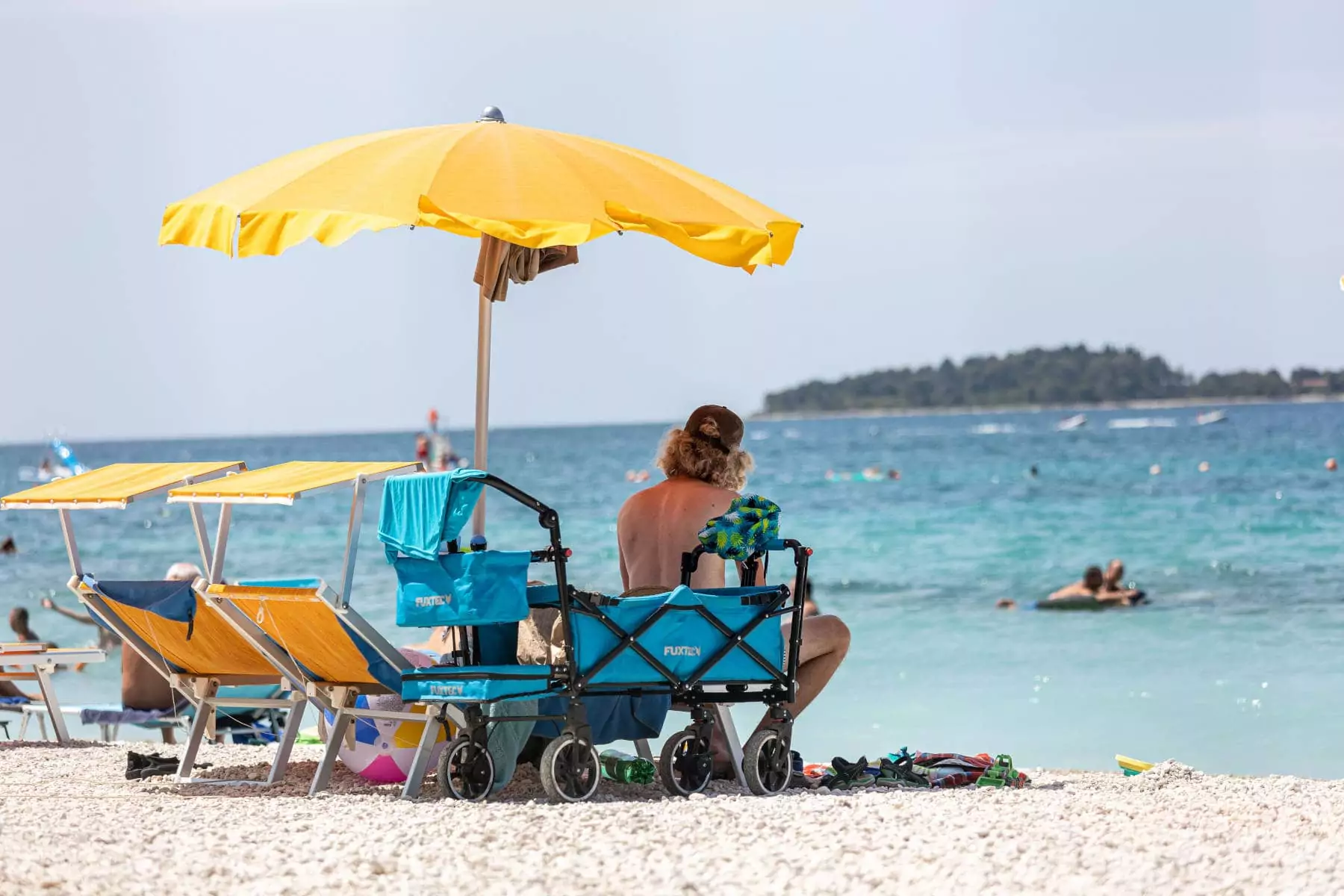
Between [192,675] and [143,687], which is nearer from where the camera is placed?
[192,675]

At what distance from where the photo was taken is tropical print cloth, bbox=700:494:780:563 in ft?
15.6

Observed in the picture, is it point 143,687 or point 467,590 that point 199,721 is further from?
point 143,687

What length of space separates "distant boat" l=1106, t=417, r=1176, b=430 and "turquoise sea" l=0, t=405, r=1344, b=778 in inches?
460

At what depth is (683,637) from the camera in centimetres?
455

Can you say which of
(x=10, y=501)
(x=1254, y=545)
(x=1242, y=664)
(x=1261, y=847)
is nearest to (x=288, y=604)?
(x=10, y=501)

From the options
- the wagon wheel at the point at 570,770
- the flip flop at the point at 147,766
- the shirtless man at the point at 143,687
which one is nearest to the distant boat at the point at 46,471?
the shirtless man at the point at 143,687

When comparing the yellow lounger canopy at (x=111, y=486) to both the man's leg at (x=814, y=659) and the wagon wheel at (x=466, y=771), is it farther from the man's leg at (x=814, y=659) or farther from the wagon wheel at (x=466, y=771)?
the man's leg at (x=814, y=659)

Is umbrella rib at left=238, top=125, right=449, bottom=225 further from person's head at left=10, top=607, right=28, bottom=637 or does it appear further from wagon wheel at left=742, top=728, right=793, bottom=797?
person's head at left=10, top=607, right=28, bottom=637

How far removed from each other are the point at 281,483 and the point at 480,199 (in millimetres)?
965

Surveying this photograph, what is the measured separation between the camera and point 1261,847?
3.77 metres

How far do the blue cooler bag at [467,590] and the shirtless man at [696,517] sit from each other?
684 mm

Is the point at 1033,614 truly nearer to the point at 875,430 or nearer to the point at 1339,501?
the point at 1339,501

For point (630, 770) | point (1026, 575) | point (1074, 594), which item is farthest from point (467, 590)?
point (1026, 575)

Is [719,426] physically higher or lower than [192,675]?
higher
